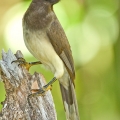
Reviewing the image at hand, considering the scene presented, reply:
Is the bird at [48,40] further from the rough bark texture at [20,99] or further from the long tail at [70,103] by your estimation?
the rough bark texture at [20,99]

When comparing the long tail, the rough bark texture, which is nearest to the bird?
the long tail

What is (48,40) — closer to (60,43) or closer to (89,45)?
(60,43)

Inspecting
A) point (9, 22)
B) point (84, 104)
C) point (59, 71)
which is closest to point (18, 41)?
point (9, 22)

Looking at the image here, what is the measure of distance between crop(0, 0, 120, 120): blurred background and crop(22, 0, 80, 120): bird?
88.7 inches

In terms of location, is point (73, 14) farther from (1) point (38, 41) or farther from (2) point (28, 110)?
(2) point (28, 110)

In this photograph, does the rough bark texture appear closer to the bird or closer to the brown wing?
the bird

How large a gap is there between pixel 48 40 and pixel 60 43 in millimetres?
115

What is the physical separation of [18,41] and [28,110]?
3.24m

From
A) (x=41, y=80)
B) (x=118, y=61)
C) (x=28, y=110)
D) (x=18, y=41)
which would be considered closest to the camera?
(x=28, y=110)

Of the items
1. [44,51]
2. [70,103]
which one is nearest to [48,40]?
[44,51]

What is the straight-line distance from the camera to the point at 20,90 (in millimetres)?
4238

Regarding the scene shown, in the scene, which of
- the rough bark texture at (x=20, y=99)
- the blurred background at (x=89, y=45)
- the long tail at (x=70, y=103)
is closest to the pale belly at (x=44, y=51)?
the long tail at (x=70, y=103)

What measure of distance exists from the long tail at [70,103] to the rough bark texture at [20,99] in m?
0.43

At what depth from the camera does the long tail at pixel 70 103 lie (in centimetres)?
475
